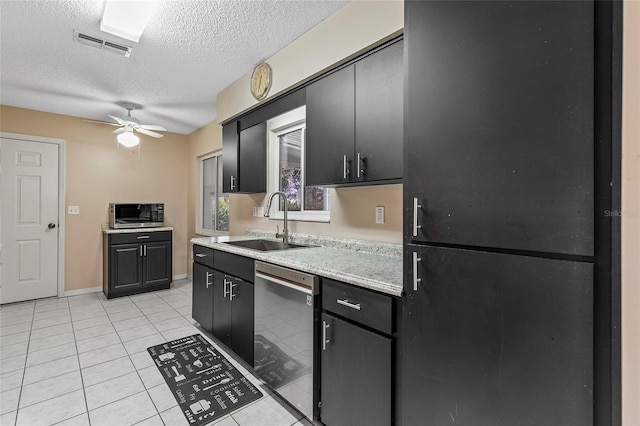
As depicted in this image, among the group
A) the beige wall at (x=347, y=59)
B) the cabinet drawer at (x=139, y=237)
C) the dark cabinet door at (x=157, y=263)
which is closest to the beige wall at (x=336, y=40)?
the beige wall at (x=347, y=59)

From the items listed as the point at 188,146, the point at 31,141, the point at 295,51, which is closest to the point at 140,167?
the point at 188,146

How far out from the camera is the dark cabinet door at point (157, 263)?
4383 millimetres

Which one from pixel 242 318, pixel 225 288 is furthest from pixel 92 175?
pixel 242 318

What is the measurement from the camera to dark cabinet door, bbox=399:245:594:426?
0.80m

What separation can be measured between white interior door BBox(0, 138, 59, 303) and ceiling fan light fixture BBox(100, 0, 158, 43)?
292 centimetres

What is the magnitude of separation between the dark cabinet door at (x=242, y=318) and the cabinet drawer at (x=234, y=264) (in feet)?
0.18

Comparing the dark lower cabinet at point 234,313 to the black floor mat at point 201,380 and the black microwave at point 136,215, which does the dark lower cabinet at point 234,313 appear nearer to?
the black floor mat at point 201,380

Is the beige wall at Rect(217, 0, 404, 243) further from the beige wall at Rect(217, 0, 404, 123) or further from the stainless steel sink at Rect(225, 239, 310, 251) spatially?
the stainless steel sink at Rect(225, 239, 310, 251)

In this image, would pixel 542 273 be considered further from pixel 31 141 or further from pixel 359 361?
pixel 31 141

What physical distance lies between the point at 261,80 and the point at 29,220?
3832 mm

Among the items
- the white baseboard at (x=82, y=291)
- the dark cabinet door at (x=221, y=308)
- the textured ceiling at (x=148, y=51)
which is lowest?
the white baseboard at (x=82, y=291)

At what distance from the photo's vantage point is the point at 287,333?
69.2 inches

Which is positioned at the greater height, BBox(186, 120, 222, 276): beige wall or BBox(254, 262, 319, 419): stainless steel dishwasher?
BBox(186, 120, 222, 276): beige wall

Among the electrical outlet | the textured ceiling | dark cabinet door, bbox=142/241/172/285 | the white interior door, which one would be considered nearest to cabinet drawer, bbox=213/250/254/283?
the electrical outlet
